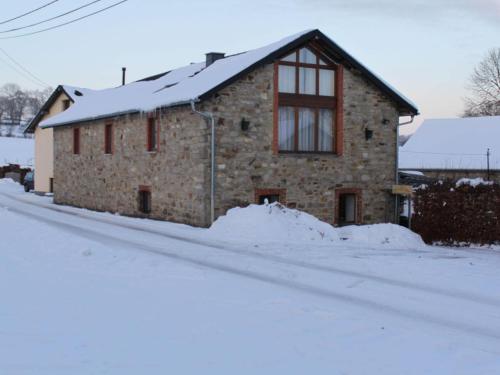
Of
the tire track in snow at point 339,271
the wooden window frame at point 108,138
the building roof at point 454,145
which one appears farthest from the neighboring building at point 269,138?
the building roof at point 454,145

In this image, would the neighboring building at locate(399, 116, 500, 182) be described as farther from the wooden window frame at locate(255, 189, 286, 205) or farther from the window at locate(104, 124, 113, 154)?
the wooden window frame at locate(255, 189, 286, 205)

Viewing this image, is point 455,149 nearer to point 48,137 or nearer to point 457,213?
point 48,137

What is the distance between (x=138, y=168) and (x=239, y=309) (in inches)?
605

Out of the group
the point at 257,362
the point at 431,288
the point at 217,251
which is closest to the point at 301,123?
the point at 217,251

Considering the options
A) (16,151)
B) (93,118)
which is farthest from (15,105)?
(93,118)

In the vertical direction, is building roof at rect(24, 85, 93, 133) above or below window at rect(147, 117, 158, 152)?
above

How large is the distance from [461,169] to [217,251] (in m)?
34.5

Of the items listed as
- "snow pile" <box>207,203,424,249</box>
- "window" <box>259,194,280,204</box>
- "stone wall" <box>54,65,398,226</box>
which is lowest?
"snow pile" <box>207,203,424,249</box>

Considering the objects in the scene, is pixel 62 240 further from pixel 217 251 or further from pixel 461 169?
pixel 461 169

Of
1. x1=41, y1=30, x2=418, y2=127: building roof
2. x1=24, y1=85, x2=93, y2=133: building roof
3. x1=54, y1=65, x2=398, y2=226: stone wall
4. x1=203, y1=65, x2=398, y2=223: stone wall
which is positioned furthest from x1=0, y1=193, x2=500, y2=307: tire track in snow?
x1=24, y1=85, x2=93, y2=133: building roof

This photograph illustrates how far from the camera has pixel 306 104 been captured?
2077cm

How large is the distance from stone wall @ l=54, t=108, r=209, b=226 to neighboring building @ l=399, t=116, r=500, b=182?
24033 mm

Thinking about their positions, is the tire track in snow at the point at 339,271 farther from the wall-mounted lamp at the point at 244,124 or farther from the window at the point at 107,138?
the window at the point at 107,138

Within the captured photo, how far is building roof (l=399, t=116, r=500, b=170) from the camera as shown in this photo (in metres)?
45.8
